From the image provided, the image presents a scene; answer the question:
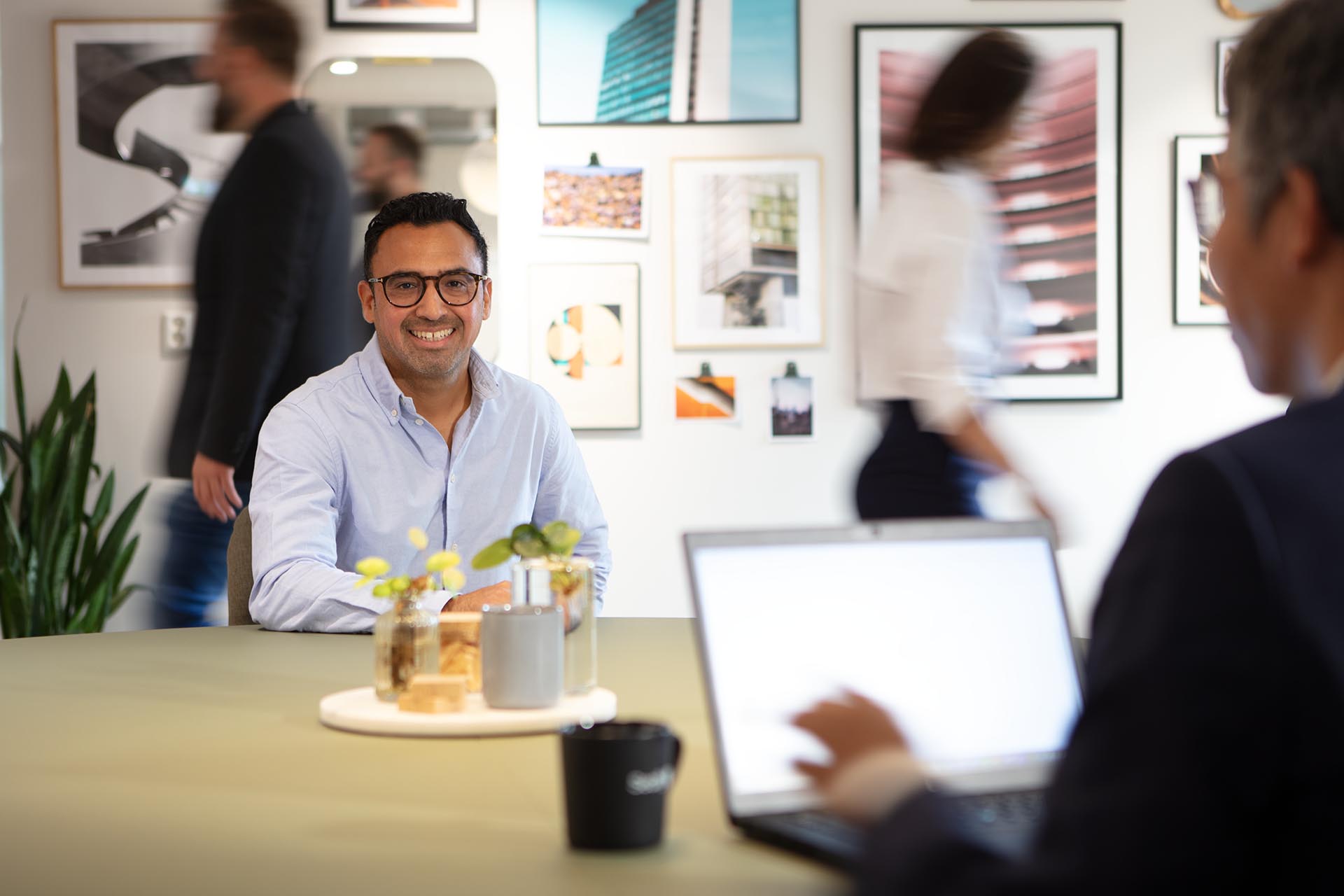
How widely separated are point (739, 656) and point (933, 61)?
3155 millimetres

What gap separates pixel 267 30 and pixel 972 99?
2.20 m

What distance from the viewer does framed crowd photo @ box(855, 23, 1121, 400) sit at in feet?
12.3

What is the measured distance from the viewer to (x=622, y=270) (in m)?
3.74

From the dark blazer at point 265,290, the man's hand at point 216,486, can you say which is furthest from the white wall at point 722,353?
the man's hand at point 216,486

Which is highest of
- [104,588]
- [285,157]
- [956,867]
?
[285,157]

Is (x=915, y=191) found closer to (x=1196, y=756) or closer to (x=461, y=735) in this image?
(x=461, y=735)

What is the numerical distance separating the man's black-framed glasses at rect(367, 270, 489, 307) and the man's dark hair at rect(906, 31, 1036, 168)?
971 millimetres

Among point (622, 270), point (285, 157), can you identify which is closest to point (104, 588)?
point (285, 157)

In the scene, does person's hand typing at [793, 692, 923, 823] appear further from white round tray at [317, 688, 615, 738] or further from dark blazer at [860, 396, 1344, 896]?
white round tray at [317, 688, 615, 738]

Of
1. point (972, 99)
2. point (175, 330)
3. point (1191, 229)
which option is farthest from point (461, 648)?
point (1191, 229)

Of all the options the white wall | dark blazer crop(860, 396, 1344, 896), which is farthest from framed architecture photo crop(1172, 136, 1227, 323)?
dark blazer crop(860, 396, 1344, 896)

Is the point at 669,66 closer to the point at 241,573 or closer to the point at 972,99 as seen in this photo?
the point at 972,99

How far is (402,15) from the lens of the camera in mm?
3738

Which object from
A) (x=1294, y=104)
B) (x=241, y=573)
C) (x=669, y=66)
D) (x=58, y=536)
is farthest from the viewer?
(x=669, y=66)
